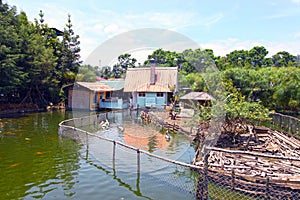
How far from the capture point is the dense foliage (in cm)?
1981

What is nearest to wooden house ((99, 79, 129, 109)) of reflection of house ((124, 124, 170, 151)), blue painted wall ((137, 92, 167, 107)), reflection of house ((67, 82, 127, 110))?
reflection of house ((67, 82, 127, 110))

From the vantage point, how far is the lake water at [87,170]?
6266mm

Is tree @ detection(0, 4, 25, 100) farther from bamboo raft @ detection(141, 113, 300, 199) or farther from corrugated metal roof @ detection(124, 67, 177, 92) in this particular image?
bamboo raft @ detection(141, 113, 300, 199)

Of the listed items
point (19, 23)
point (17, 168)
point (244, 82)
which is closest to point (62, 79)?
point (19, 23)

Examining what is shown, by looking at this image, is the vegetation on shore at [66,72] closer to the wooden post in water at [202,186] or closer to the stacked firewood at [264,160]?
the stacked firewood at [264,160]

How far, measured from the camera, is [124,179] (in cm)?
704

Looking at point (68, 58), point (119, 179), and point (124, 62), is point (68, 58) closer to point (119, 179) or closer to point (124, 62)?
point (124, 62)

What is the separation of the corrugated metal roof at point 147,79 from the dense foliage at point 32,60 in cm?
668

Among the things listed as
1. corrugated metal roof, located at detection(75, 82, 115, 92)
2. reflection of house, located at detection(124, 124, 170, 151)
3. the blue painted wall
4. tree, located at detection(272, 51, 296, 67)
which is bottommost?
reflection of house, located at detection(124, 124, 170, 151)

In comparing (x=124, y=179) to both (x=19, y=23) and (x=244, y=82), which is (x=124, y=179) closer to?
(x=244, y=82)

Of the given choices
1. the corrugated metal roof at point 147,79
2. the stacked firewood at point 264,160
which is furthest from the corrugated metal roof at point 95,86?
the stacked firewood at point 264,160

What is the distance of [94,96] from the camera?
79.7 ft

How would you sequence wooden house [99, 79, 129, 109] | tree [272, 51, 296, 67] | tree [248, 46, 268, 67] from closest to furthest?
wooden house [99, 79, 129, 109] < tree [272, 51, 296, 67] < tree [248, 46, 268, 67]

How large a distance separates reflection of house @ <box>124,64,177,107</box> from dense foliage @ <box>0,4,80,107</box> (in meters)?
7.02
